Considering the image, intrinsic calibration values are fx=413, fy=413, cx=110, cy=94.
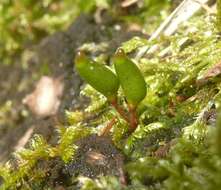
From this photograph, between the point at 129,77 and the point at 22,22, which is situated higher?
the point at 129,77

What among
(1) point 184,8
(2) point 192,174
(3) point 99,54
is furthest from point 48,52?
(2) point 192,174

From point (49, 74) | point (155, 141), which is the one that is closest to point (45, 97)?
point (49, 74)

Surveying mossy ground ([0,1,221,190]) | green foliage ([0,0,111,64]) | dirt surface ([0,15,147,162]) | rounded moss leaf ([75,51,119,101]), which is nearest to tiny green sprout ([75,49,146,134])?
rounded moss leaf ([75,51,119,101])

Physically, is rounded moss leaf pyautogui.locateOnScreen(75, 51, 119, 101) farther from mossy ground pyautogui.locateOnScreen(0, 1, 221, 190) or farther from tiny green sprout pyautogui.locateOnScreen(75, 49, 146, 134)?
mossy ground pyautogui.locateOnScreen(0, 1, 221, 190)

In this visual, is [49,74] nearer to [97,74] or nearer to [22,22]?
[22,22]

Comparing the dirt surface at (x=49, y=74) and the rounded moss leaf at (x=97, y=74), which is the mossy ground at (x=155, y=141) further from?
the dirt surface at (x=49, y=74)

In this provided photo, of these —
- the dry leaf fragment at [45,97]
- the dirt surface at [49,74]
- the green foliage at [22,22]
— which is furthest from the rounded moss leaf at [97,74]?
the green foliage at [22,22]
